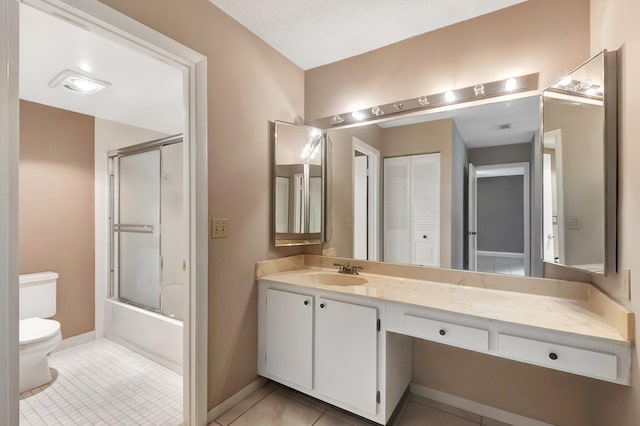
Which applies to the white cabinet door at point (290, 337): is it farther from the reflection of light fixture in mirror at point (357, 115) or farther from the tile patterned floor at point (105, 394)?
the reflection of light fixture in mirror at point (357, 115)

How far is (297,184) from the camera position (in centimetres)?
222

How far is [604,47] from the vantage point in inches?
50.5

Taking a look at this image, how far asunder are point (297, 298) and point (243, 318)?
0.41 metres

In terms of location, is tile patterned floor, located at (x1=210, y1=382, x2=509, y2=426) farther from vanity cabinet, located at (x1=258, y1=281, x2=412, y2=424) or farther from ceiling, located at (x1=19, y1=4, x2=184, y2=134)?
ceiling, located at (x1=19, y1=4, x2=184, y2=134)

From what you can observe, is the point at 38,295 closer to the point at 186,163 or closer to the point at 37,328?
the point at 37,328

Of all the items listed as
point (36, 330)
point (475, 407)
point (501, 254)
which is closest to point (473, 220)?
point (501, 254)

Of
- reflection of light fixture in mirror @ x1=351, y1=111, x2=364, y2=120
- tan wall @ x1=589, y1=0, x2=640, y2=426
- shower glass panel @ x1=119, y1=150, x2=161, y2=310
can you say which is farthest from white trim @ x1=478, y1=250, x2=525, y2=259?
shower glass panel @ x1=119, y1=150, x2=161, y2=310

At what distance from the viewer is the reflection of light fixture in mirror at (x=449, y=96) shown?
5.88 ft

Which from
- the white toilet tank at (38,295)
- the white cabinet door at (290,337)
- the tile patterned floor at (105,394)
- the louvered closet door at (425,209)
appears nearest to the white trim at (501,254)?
the louvered closet door at (425,209)

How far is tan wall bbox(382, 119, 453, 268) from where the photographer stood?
1.82 metres

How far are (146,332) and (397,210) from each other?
7.79ft

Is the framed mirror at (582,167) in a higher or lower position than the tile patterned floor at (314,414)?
higher

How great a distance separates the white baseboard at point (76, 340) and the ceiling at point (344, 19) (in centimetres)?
311

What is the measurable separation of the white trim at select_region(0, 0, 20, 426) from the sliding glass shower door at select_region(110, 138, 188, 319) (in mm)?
1566
